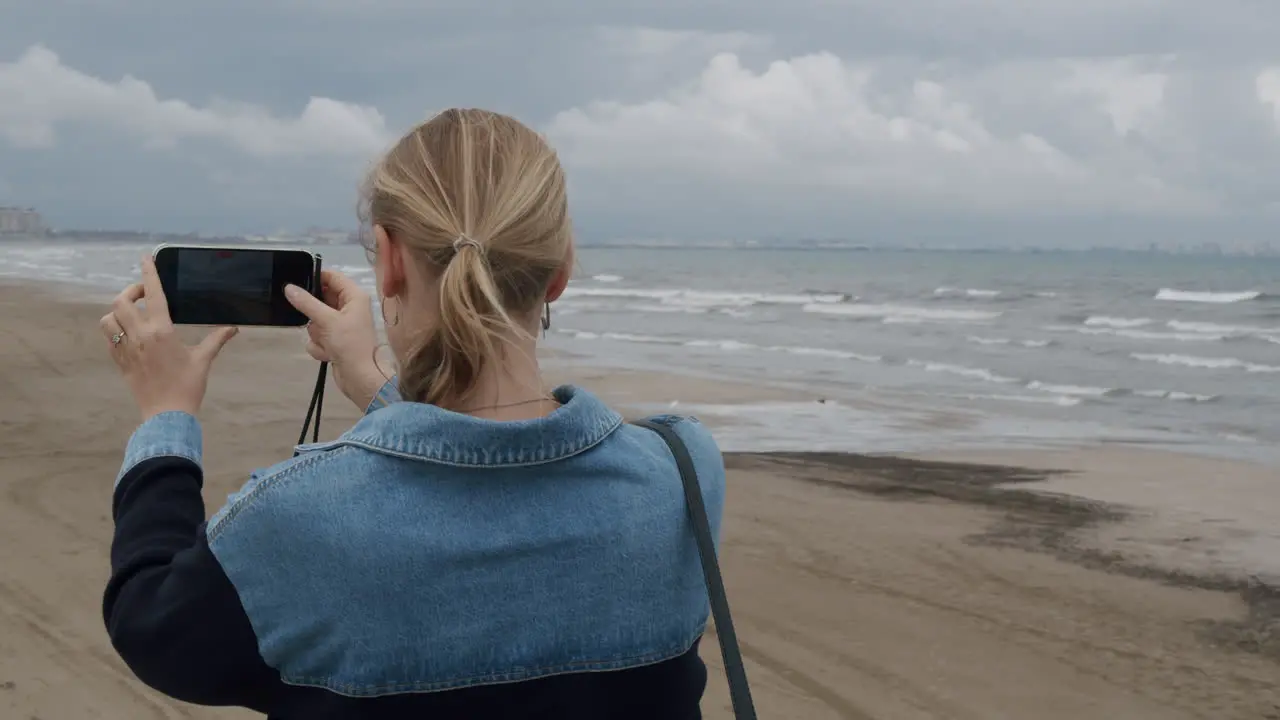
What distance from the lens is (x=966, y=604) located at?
19.3 feet

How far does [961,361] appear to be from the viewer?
20000mm

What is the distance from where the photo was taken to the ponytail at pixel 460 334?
1.28 metres

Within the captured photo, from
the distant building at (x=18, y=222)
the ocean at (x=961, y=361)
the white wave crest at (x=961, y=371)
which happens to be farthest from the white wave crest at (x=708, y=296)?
the distant building at (x=18, y=222)

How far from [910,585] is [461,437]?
208 inches

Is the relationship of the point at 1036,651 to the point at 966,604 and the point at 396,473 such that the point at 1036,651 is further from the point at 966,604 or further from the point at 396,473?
the point at 396,473

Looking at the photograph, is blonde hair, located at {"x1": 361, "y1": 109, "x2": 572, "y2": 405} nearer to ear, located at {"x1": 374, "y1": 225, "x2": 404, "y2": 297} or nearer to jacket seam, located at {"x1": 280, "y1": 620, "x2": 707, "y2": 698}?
ear, located at {"x1": 374, "y1": 225, "x2": 404, "y2": 297}

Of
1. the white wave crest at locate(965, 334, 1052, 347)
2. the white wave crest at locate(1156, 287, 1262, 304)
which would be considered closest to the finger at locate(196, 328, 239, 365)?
the white wave crest at locate(965, 334, 1052, 347)

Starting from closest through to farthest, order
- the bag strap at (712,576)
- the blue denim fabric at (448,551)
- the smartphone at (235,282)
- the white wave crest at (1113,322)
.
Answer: the blue denim fabric at (448,551), the bag strap at (712,576), the smartphone at (235,282), the white wave crest at (1113,322)

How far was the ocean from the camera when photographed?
12.2 meters

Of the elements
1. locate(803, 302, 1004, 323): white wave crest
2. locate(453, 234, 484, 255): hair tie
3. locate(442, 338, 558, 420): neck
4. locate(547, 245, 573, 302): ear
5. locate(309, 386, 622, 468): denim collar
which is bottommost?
locate(309, 386, 622, 468): denim collar

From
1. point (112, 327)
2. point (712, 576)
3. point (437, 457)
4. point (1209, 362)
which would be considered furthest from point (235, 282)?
point (1209, 362)


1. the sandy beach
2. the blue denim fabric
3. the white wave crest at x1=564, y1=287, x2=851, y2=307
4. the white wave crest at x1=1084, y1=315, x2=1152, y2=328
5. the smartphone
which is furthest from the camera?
the white wave crest at x1=564, y1=287, x2=851, y2=307

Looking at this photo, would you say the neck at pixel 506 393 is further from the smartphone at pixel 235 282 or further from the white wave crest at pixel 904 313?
the white wave crest at pixel 904 313

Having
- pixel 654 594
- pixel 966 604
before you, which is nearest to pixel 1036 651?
pixel 966 604
